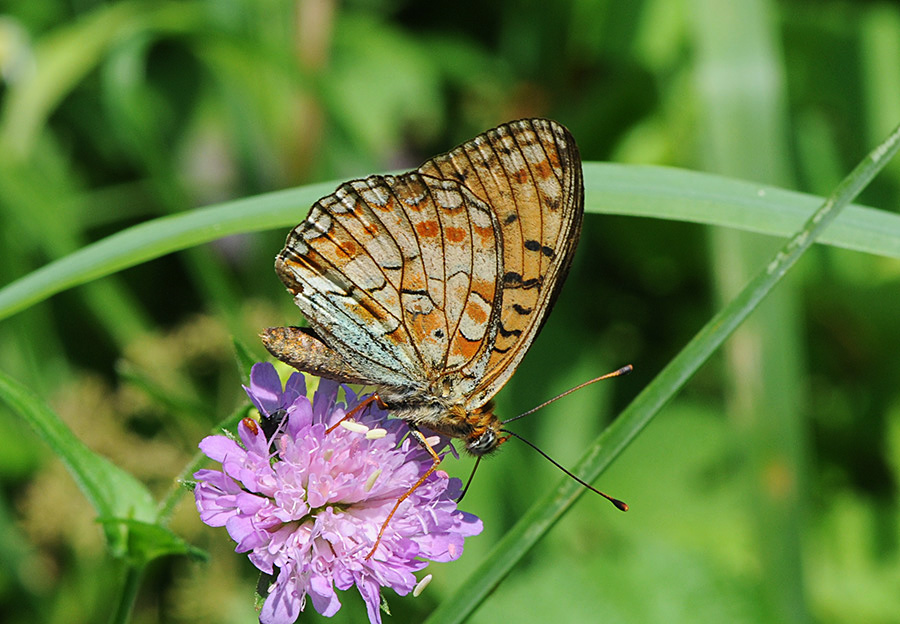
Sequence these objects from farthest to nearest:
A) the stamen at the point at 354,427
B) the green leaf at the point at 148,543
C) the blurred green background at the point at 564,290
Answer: the blurred green background at the point at 564,290, the stamen at the point at 354,427, the green leaf at the point at 148,543

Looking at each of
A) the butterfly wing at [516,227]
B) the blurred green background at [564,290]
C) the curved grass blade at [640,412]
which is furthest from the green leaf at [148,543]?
the blurred green background at [564,290]

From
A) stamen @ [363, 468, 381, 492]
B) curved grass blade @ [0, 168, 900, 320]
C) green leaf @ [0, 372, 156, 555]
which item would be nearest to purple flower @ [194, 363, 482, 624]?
stamen @ [363, 468, 381, 492]

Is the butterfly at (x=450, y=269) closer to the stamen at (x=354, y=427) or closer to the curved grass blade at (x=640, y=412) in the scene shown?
the stamen at (x=354, y=427)

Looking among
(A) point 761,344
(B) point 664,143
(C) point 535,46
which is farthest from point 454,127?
(A) point 761,344

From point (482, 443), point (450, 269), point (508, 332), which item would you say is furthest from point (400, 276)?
point (482, 443)

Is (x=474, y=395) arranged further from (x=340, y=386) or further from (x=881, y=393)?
(x=881, y=393)

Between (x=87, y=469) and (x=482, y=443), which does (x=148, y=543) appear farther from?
(x=482, y=443)

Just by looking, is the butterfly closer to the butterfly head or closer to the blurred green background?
the butterfly head

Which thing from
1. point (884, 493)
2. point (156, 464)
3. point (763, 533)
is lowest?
point (156, 464)
